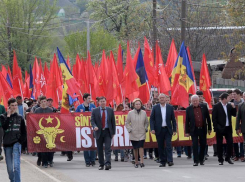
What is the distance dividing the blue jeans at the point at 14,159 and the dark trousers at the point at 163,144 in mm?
4999

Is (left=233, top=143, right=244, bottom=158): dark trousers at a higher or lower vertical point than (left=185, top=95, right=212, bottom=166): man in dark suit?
lower

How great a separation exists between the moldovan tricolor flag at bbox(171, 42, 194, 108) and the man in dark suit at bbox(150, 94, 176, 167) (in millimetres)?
3032

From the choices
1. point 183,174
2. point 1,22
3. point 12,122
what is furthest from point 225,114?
point 1,22

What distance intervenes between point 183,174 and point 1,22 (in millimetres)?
53072

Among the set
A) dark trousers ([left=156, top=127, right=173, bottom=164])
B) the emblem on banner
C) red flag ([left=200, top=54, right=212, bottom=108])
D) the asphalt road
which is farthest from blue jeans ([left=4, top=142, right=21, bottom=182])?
red flag ([left=200, top=54, right=212, bottom=108])

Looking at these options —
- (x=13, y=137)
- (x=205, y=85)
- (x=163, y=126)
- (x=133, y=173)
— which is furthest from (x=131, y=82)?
(x=13, y=137)

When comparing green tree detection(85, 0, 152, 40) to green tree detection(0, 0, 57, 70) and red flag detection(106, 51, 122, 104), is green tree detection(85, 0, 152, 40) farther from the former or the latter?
red flag detection(106, 51, 122, 104)

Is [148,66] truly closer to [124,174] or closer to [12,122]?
[124,174]

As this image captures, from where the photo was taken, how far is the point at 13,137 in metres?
13.3

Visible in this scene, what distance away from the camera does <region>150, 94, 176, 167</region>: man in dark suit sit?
17562 mm

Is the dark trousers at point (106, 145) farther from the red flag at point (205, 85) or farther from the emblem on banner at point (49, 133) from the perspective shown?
the red flag at point (205, 85)

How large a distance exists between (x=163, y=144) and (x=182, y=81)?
12.1 ft

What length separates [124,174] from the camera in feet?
52.6

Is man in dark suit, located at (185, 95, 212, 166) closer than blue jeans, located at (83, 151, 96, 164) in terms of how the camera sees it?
Yes
